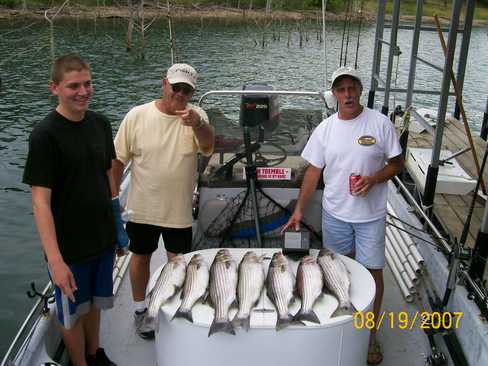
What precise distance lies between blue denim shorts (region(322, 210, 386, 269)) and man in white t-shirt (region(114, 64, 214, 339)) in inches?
37.6

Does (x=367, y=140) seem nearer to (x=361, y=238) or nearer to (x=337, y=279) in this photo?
(x=361, y=238)

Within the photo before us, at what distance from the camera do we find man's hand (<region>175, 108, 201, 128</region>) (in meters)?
3.05

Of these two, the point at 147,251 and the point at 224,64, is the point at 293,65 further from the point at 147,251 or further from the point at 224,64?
the point at 147,251

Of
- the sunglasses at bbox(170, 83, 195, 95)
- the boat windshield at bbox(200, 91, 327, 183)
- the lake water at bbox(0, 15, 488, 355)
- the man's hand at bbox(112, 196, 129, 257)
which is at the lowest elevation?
the lake water at bbox(0, 15, 488, 355)

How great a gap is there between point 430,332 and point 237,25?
152 feet

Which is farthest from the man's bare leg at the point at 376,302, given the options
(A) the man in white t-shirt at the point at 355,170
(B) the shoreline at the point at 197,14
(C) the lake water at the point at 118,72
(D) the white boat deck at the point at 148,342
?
(B) the shoreline at the point at 197,14

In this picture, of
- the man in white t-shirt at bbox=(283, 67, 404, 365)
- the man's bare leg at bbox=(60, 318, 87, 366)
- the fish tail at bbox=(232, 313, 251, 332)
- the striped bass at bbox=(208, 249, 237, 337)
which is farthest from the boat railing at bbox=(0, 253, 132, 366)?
the man in white t-shirt at bbox=(283, 67, 404, 365)

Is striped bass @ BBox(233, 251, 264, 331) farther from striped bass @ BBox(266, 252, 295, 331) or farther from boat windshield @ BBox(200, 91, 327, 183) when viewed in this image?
boat windshield @ BBox(200, 91, 327, 183)

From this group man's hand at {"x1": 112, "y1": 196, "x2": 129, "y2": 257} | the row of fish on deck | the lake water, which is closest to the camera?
the row of fish on deck

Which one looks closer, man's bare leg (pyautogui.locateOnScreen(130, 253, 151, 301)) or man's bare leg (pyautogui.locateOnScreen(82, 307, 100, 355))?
man's bare leg (pyautogui.locateOnScreen(82, 307, 100, 355))

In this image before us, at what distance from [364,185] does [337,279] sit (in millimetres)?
619

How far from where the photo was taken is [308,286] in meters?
2.78
